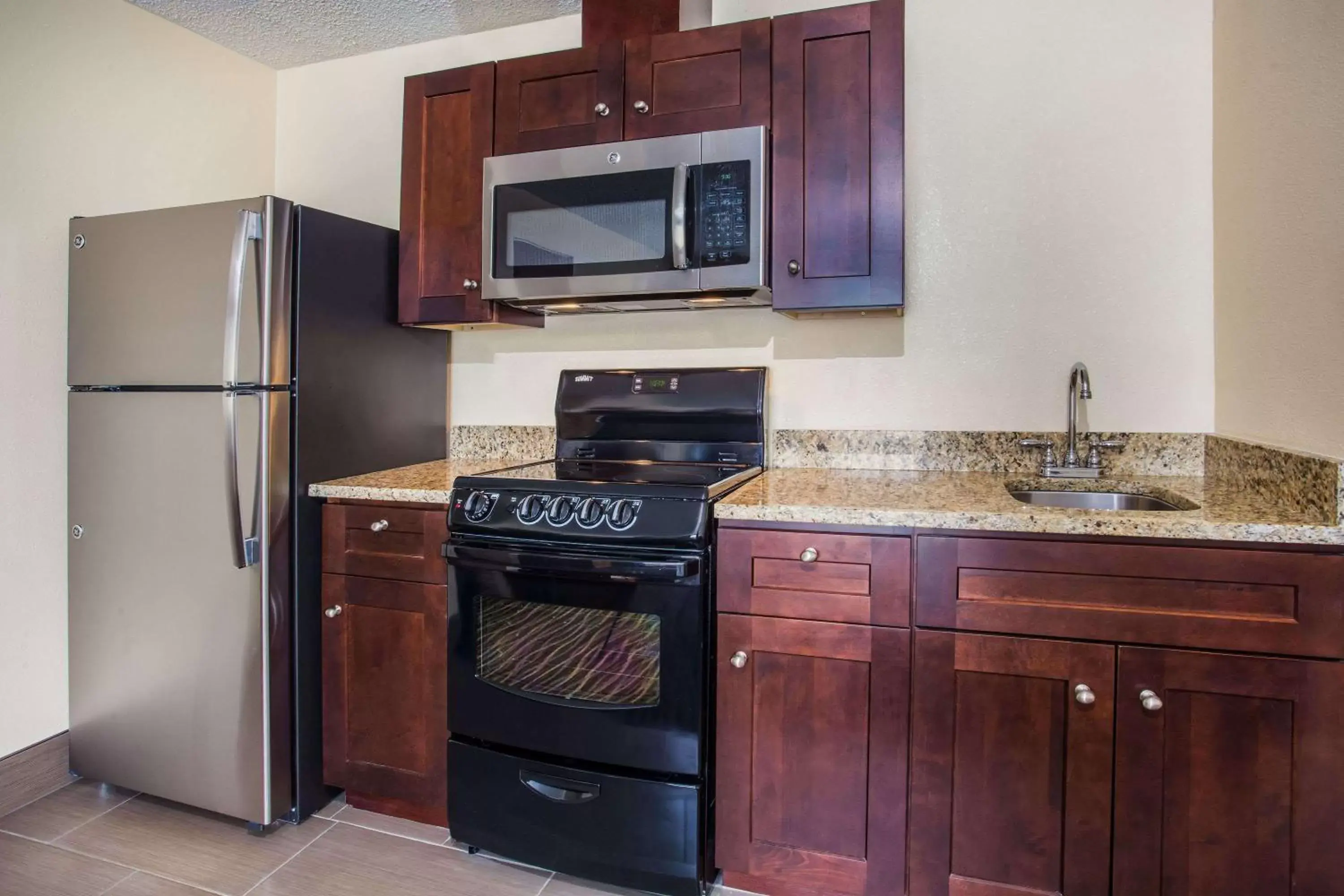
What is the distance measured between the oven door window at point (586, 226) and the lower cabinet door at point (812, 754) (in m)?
Answer: 0.99

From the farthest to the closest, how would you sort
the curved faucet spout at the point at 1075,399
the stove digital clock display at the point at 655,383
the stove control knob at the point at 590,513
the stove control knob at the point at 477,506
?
1. the stove digital clock display at the point at 655,383
2. the curved faucet spout at the point at 1075,399
3. the stove control knob at the point at 477,506
4. the stove control knob at the point at 590,513

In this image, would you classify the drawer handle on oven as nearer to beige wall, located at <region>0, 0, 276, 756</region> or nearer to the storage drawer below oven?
the storage drawer below oven

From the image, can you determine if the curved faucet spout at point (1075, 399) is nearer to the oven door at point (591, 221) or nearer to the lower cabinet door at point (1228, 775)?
the lower cabinet door at point (1228, 775)

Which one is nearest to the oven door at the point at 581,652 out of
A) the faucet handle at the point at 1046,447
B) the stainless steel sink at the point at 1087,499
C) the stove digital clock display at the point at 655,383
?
the stove digital clock display at the point at 655,383

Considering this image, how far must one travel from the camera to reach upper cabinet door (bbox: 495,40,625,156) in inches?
79.5

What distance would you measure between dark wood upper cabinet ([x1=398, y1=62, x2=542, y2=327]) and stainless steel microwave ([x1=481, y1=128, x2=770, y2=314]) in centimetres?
9

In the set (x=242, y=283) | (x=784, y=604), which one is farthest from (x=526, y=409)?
(x=784, y=604)

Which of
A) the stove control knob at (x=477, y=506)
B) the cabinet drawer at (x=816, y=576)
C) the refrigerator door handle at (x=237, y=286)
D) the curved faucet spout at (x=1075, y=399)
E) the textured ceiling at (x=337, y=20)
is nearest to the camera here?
the cabinet drawer at (x=816, y=576)

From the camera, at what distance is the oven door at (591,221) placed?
6.32ft

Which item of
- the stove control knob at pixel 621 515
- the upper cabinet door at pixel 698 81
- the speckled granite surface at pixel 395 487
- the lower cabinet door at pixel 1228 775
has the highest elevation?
the upper cabinet door at pixel 698 81

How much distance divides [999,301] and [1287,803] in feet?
4.33

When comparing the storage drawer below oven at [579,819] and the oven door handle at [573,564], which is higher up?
the oven door handle at [573,564]

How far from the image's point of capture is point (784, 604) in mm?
1584

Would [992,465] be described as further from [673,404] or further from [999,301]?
[673,404]
